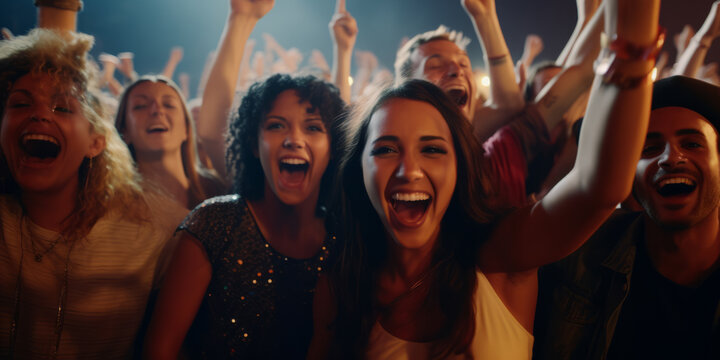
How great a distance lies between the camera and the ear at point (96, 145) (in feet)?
5.97

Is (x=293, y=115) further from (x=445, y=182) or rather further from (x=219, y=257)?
(x=445, y=182)

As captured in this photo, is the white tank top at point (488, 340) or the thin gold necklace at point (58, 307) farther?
the thin gold necklace at point (58, 307)

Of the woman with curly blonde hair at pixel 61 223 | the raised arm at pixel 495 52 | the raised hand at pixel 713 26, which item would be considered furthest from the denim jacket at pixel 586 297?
the raised hand at pixel 713 26

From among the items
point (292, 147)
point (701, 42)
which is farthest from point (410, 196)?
point (701, 42)

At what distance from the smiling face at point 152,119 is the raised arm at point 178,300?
3.77ft

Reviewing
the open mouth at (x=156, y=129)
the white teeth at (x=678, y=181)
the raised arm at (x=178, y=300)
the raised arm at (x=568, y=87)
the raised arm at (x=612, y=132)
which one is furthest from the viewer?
the open mouth at (x=156, y=129)

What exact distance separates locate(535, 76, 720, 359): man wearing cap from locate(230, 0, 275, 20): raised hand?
2.22 meters

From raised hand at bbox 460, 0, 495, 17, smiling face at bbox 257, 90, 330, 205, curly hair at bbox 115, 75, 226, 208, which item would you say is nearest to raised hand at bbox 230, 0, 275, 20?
curly hair at bbox 115, 75, 226, 208

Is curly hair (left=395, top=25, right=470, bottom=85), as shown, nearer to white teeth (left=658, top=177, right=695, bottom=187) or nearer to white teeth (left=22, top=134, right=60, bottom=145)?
white teeth (left=658, top=177, right=695, bottom=187)

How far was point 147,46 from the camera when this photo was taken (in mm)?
7992

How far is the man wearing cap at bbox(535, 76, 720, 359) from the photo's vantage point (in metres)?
1.36

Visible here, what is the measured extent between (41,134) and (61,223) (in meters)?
0.41

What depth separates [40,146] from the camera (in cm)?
174

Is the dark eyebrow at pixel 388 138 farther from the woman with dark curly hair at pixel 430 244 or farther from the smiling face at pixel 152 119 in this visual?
the smiling face at pixel 152 119
